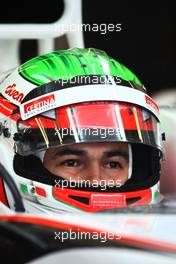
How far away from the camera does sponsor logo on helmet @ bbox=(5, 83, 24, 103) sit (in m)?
1.18

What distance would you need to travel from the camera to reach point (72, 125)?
3.66ft

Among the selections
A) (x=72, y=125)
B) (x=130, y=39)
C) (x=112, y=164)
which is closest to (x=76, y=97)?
(x=72, y=125)

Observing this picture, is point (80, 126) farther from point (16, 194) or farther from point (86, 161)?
point (16, 194)

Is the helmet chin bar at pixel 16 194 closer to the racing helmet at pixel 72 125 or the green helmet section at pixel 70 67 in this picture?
the racing helmet at pixel 72 125

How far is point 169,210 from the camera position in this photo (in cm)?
99

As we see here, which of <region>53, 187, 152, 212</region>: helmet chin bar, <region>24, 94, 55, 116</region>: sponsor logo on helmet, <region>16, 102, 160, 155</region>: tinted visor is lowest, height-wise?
<region>53, 187, 152, 212</region>: helmet chin bar

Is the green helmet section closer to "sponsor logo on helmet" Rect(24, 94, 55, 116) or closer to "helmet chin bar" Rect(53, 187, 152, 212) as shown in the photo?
"sponsor logo on helmet" Rect(24, 94, 55, 116)

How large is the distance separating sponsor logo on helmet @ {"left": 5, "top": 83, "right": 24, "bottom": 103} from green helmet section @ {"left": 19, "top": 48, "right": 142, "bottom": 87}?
0.03 meters

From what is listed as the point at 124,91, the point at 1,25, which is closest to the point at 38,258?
the point at 124,91

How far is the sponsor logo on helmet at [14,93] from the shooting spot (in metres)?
1.18

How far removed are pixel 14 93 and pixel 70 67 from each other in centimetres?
13

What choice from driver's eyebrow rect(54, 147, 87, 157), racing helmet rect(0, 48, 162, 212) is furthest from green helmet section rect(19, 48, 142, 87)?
driver's eyebrow rect(54, 147, 87, 157)

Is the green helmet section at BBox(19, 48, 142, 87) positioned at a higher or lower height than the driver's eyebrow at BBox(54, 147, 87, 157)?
higher

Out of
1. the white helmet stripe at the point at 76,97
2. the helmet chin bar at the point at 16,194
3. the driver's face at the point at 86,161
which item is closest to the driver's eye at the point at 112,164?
the driver's face at the point at 86,161
